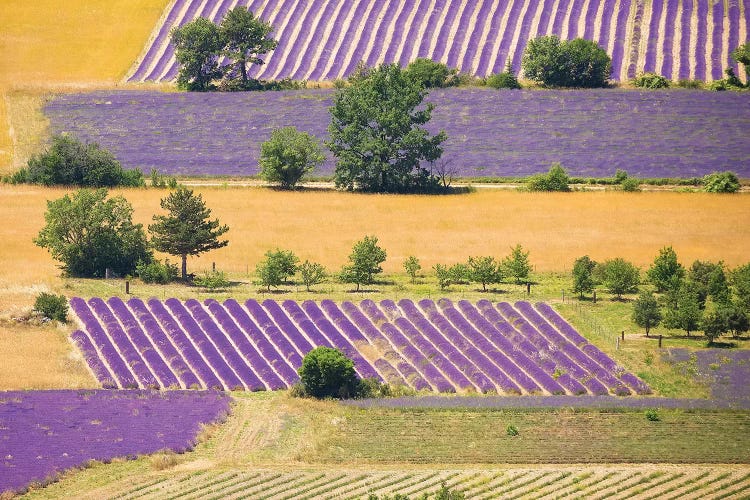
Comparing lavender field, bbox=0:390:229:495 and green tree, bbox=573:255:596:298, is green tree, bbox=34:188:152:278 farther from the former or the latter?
green tree, bbox=573:255:596:298

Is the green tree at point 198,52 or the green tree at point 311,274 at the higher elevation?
the green tree at point 198,52

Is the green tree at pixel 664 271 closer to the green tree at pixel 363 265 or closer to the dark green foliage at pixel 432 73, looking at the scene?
the green tree at pixel 363 265

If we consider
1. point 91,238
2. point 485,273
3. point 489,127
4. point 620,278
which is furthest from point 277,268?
point 489,127

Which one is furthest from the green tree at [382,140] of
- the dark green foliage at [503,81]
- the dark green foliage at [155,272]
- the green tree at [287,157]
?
the dark green foliage at [155,272]

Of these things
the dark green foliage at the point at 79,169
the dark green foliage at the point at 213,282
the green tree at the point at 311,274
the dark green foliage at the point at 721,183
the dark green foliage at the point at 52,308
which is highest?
the dark green foliage at the point at 721,183

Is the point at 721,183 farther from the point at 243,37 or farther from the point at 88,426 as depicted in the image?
the point at 88,426

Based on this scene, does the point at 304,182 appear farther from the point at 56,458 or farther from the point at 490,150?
the point at 56,458

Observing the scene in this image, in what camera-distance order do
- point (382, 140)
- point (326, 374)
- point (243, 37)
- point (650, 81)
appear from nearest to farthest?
point (326, 374), point (382, 140), point (650, 81), point (243, 37)
